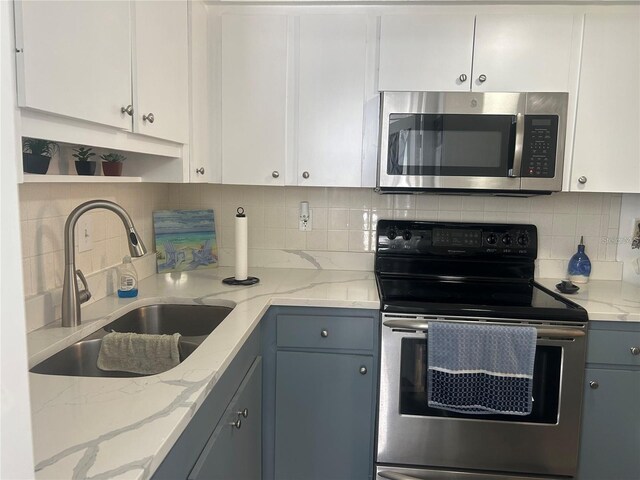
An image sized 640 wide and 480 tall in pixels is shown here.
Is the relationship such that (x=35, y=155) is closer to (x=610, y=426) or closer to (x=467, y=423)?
(x=467, y=423)

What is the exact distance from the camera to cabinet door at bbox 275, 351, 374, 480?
183 centimetres

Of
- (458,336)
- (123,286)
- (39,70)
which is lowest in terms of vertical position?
(458,336)

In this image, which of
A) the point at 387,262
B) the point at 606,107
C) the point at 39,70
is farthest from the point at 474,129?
the point at 39,70

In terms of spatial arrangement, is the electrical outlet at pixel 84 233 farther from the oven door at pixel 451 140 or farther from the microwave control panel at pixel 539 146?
the microwave control panel at pixel 539 146

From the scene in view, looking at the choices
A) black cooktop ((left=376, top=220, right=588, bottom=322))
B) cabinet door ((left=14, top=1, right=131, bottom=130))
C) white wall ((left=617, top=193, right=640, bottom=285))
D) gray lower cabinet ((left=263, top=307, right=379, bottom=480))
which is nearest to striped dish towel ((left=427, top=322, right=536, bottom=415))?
gray lower cabinet ((left=263, top=307, right=379, bottom=480))

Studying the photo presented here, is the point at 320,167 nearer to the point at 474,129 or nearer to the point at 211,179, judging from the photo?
the point at 211,179

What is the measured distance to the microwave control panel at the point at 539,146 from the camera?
5.95 ft

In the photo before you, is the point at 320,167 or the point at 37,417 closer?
the point at 37,417

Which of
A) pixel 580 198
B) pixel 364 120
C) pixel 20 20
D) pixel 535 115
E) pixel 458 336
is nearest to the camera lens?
pixel 20 20

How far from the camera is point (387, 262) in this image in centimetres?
225

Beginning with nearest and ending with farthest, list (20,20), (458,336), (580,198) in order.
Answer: (20,20), (458,336), (580,198)

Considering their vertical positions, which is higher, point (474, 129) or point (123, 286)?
point (474, 129)

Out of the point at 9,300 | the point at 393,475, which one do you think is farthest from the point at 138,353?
the point at 393,475

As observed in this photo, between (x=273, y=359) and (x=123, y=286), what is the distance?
0.66m
